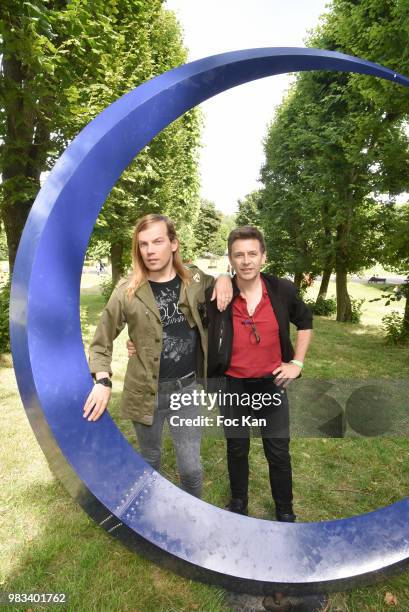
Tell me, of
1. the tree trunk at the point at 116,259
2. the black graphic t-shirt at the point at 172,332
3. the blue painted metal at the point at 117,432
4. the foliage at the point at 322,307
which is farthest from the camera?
the foliage at the point at 322,307

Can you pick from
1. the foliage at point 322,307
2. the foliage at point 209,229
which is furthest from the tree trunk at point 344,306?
the foliage at point 209,229

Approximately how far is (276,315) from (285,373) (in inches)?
15.6

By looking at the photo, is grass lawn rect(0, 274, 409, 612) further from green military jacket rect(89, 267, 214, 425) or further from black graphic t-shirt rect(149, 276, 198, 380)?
black graphic t-shirt rect(149, 276, 198, 380)

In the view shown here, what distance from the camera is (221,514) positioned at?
2.79m

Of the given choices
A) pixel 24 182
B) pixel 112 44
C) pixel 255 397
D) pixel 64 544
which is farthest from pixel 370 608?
pixel 112 44

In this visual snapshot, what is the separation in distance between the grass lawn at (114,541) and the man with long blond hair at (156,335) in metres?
0.83

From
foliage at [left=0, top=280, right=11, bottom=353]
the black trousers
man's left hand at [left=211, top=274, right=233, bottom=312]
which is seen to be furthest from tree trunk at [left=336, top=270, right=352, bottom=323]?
man's left hand at [left=211, top=274, right=233, bottom=312]

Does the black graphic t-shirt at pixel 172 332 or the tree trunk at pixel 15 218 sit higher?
the tree trunk at pixel 15 218

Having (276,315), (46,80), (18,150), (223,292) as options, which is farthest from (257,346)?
(18,150)

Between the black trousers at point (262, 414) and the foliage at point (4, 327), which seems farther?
the foliage at point (4, 327)

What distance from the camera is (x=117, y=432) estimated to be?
2.75 metres

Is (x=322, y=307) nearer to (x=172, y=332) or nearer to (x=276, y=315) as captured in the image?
(x=276, y=315)

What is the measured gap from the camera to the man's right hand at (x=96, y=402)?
96.7 inches

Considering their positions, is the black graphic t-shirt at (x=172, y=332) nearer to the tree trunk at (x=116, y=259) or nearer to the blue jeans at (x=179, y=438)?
the blue jeans at (x=179, y=438)
